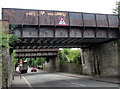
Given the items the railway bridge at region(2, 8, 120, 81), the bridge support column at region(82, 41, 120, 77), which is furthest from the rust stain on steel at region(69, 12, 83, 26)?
the bridge support column at region(82, 41, 120, 77)

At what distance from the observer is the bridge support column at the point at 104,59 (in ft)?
77.6

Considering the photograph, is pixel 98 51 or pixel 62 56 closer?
pixel 98 51

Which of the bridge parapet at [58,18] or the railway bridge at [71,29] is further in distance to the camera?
the railway bridge at [71,29]

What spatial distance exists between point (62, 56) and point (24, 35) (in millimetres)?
36691

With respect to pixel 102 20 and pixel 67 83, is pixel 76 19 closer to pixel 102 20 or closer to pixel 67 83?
pixel 102 20

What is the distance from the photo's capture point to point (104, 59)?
2542 centimetres

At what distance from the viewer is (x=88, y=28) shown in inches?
861

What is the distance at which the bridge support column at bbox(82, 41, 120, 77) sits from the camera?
77.6ft

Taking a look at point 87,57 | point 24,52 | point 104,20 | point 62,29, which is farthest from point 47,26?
point 24,52

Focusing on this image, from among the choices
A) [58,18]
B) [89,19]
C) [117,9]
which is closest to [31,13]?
[58,18]

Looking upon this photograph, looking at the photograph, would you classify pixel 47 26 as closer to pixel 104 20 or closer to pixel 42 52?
pixel 104 20

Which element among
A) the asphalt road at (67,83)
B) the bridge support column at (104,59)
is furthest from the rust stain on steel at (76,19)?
the asphalt road at (67,83)

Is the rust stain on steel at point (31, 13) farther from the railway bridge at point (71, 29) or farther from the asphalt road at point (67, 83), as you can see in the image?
the asphalt road at point (67, 83)

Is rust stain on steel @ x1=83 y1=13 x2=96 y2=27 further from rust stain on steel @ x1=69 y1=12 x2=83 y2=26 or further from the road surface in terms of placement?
the road surface
